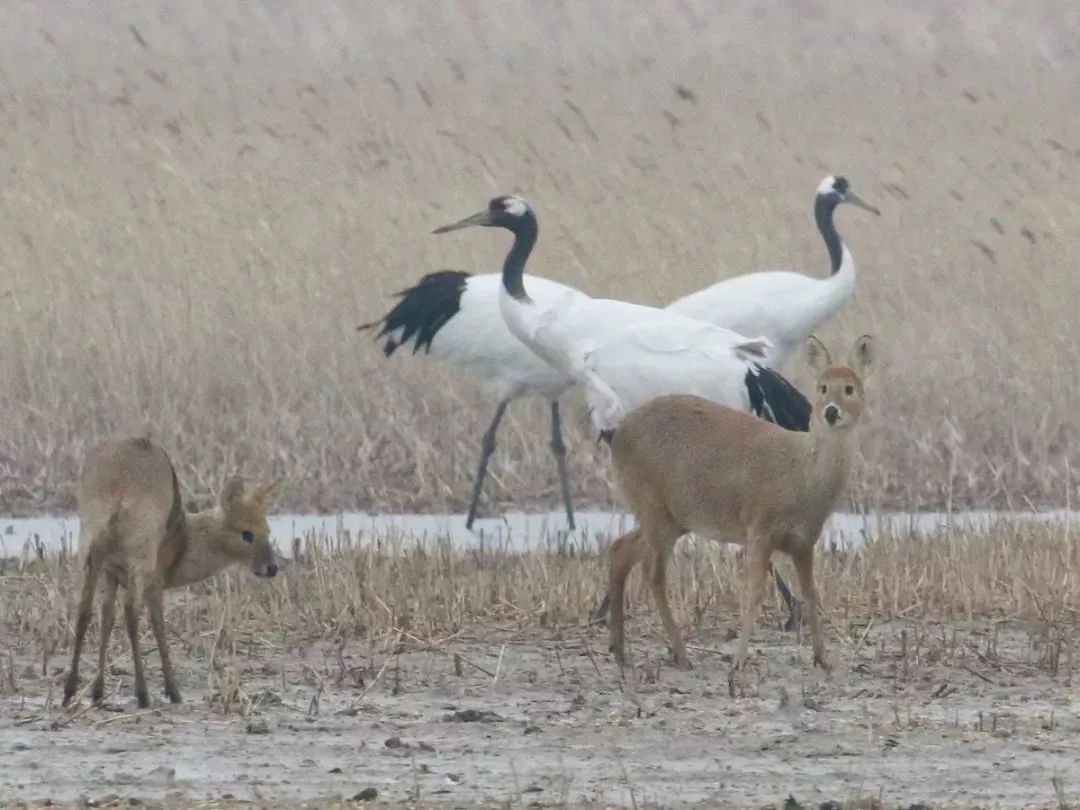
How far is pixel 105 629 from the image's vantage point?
6375 mm

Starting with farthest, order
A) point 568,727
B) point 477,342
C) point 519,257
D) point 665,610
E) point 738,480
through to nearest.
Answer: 1. point 477,342
2. point 519,257
3. point 665,610
4. point 738,480
5. point 568,727

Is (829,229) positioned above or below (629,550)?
above

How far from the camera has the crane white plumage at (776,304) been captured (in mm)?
10875

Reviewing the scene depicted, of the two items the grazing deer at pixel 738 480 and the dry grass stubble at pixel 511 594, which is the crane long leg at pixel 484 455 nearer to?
the dry grass stubble at pixel 511 594

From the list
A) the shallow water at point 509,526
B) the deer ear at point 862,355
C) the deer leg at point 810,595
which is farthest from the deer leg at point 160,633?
the shallow water at point 509,526

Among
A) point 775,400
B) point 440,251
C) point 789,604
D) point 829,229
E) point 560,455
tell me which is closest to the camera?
point 789,604

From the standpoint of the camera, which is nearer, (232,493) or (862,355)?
(232,493)

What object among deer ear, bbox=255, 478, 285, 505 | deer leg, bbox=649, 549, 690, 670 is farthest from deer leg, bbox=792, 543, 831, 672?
deer ear, bbox=255, 478, 285, 505

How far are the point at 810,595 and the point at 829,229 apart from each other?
17.6 ft

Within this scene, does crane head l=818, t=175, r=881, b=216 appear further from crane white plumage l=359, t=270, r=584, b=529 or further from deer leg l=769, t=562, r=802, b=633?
deer leg l=769, t=562, r=802, b=633

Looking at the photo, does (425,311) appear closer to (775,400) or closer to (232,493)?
Result: (775,400)

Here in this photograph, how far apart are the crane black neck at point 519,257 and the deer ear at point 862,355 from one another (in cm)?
299

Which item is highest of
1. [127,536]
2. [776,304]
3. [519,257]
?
[519,257]

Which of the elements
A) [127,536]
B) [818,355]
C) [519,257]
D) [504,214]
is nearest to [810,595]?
[818,355]
